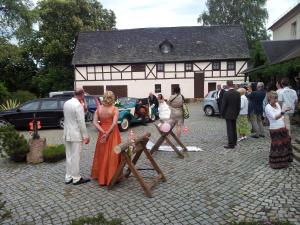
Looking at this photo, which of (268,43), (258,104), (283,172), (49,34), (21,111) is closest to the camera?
(283,172)

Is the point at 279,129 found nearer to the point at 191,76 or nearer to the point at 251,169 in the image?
the point at 251,169

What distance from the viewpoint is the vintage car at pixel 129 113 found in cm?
1445

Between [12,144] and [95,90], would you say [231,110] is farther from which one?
[95,90]

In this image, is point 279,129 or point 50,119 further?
point 50,119

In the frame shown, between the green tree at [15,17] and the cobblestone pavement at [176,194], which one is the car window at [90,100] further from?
the green tree at [15,17]

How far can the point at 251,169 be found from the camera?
7.47 meters

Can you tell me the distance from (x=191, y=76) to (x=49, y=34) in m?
18.6

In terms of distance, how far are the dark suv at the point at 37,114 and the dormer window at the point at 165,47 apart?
75.7 feet

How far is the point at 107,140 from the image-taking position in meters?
6.65

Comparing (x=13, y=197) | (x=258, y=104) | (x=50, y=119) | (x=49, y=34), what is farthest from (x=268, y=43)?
(x=49, y=34)

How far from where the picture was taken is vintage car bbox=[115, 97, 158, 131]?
14.4 m

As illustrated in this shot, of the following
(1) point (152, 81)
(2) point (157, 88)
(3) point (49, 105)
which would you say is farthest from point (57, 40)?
(3) point (49, 105)

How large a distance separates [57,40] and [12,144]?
114 feet

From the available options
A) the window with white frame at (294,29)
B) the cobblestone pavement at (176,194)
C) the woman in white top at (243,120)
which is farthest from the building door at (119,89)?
the cobblestone pavement at (176,194)
